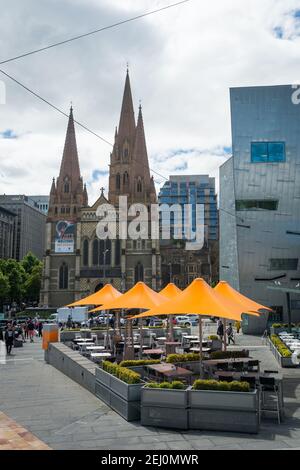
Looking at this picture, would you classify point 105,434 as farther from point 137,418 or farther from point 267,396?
point 267,396

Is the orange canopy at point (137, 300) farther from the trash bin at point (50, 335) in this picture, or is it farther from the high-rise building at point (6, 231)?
the high-rise building at point (6, 231)

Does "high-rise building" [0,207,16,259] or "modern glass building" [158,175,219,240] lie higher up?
"modern glass building" [158,175,219,240]

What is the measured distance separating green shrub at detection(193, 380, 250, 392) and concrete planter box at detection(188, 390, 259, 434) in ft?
0.52

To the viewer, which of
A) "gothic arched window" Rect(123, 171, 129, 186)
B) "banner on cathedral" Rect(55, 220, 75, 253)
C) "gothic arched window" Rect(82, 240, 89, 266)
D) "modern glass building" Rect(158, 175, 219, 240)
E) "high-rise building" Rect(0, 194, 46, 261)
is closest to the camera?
"gothic arched window" Rect(82, 240, 89, 266)

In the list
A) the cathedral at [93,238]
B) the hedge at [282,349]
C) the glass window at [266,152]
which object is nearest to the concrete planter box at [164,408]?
the hedge at [282,349]

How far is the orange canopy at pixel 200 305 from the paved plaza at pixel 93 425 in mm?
2583

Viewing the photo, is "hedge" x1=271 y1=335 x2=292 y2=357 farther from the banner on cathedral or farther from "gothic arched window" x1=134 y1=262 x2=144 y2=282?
the banner on cathedral

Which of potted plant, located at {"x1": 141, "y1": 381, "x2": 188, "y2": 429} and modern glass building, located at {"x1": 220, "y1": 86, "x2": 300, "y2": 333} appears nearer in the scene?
potted plant, located at {"x1": 141, "y1": 381, "x2": 188, "y2": 429}

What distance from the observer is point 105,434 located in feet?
26.4

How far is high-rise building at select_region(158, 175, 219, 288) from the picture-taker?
88188 mm

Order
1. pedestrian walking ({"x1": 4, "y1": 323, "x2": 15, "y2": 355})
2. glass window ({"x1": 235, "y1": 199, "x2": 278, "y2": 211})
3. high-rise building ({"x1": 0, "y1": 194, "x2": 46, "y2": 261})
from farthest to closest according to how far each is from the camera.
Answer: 1. high-rise building ({"x1": 0, "y1": 194, "x2": 46, "y2": 261})
2. glass window ({"x1": 235, "y1": 199, "x2": 278, "y2": 211})
3. pedestrian walking ({"x1": 4, "y1": 323, "x2": 15, "y2": 355})

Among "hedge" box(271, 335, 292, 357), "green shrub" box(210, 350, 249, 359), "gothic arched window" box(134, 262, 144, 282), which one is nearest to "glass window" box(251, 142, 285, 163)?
"hedge" box(271, 335, 292, 357)

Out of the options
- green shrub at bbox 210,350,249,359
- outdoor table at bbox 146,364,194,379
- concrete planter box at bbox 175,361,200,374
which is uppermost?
outdoor table at bbox 146,364,194,379
